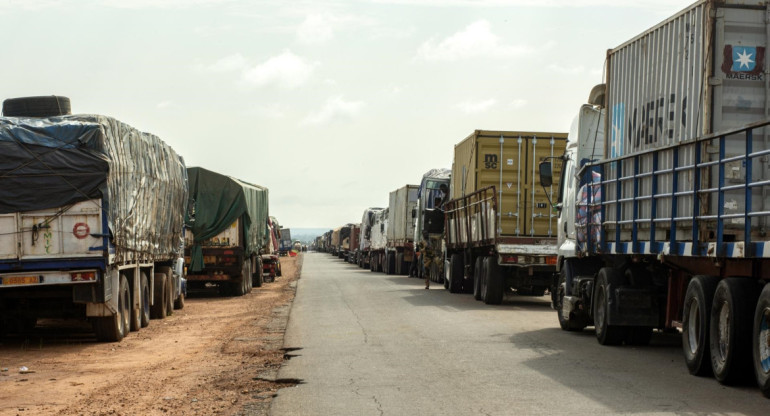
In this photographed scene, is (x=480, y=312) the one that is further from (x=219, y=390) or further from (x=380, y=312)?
(x=219, y=390)

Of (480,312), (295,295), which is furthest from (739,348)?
(295,295)

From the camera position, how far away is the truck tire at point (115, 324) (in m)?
15.1

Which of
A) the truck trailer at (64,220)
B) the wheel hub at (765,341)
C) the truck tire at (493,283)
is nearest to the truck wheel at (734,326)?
the wheel hub at (765,341)

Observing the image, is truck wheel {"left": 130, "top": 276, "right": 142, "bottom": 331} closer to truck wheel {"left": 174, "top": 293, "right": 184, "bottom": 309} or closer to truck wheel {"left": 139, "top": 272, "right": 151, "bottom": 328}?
truck wheel {"left": 139, "top": 272, "right": 151, "bottom": 328}

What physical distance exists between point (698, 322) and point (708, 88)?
8.04 ft

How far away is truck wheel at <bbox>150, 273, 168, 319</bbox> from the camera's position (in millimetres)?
20094

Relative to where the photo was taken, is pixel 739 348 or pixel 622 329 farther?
pixel 622 329

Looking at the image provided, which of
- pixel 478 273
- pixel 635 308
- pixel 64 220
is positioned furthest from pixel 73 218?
pixel 478 273

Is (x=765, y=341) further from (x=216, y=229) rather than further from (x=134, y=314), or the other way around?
(x=216, y=229)

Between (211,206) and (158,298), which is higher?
(211,206)

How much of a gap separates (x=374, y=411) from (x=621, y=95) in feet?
23.0

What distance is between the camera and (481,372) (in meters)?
10.9

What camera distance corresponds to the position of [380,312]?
20.0m

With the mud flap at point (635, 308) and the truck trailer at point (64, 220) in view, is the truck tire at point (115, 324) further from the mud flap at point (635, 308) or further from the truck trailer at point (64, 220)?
the mud flap at point (635, 308)
